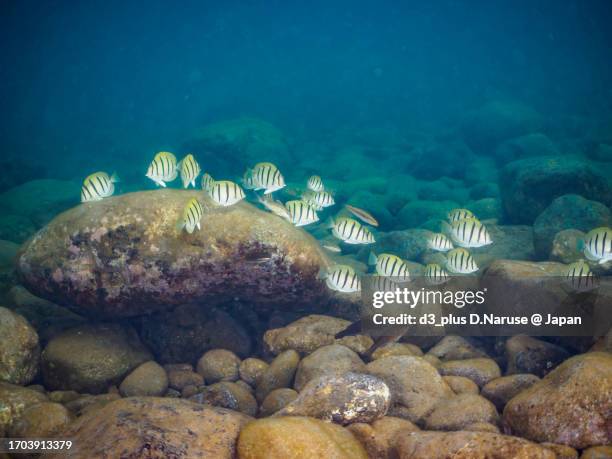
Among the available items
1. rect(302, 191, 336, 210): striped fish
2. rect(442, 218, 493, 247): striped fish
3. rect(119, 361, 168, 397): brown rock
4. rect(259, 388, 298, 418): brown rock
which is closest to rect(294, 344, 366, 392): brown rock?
rect(259, 388, 298, 418): brown rock

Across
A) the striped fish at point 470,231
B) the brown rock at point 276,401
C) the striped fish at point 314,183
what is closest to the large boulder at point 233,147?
the striped fish at point 314,183

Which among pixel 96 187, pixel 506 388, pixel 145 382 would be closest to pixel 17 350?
pixel 145 382

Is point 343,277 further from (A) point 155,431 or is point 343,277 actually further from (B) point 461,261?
(A) point 155,431

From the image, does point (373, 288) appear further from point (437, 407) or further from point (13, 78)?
point (13, 78)

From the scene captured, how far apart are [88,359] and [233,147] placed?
20892 mm

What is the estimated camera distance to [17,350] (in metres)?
5.86

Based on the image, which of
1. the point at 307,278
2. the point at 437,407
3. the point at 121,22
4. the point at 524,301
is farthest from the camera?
the point at 121,22

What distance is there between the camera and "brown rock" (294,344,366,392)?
17.6ft

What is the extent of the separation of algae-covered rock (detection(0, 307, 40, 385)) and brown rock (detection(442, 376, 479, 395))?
6337 millimetres

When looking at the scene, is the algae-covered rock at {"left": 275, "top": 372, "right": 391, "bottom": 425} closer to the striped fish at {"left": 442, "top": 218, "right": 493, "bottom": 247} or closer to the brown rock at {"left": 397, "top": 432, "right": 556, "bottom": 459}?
the brown rock at {"left": 397, "top": 432, "right": 556, "bottom": 459}

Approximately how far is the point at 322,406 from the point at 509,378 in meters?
2.46

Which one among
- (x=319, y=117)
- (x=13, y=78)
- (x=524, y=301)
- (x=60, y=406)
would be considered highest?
(x=13, y=78)

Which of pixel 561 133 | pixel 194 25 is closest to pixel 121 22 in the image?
pixel 194 25

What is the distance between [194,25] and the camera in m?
112
